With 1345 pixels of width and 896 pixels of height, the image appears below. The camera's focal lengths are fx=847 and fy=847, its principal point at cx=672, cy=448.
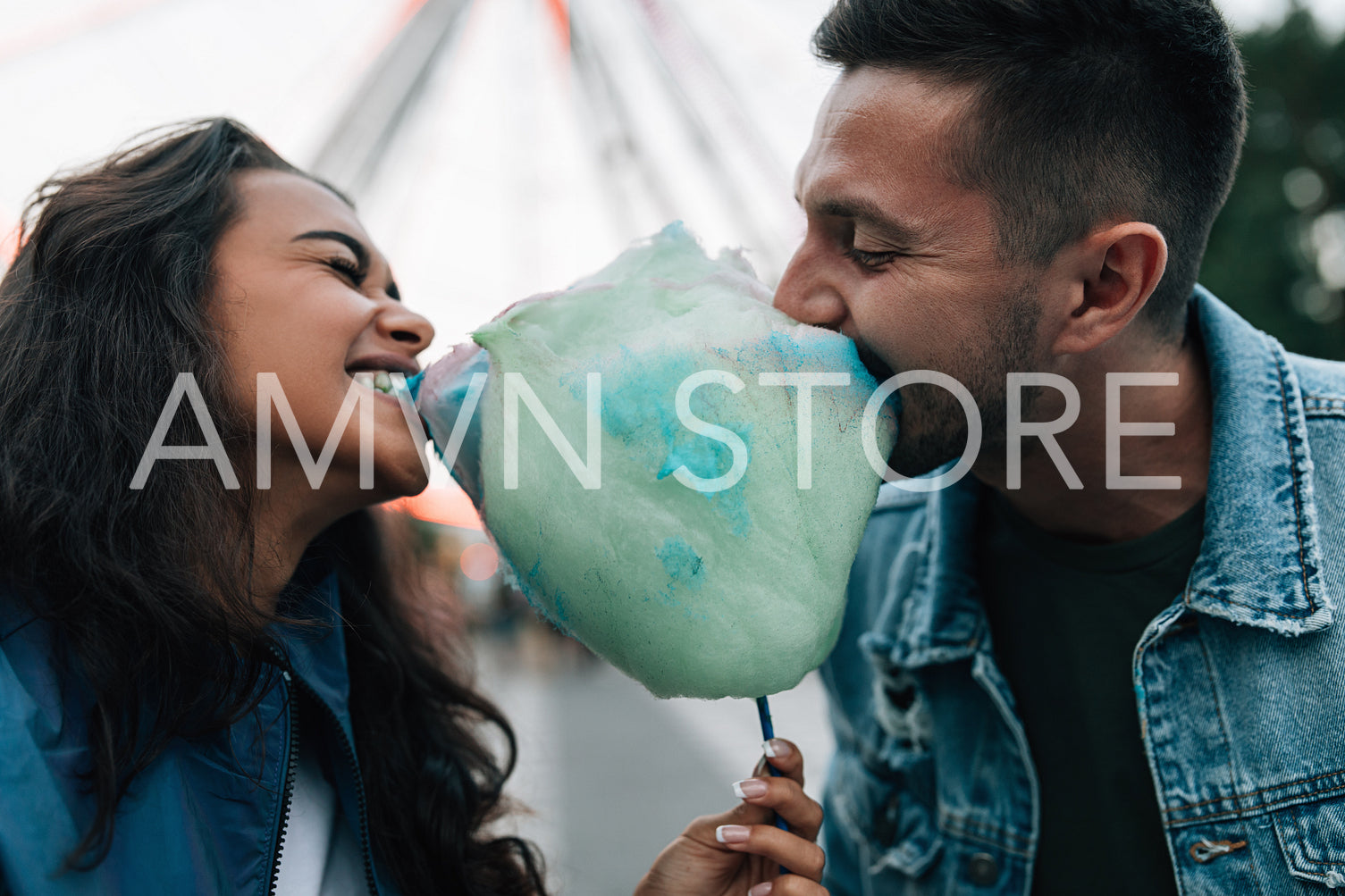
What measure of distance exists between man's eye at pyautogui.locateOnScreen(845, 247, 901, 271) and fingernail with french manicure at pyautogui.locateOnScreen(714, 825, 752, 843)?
88 cm

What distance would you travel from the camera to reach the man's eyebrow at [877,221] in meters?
→ 1.31

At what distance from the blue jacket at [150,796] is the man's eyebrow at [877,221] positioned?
112 cm

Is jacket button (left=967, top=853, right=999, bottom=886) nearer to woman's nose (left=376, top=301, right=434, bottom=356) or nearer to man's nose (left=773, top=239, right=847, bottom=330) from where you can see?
man's nose (left=773, top=239, right=847, bottom=330)

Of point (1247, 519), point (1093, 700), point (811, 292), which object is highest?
point (811, 292)

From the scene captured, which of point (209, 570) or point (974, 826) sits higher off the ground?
point (209, 570)

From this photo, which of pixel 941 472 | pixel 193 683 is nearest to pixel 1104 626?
pixel 941 472

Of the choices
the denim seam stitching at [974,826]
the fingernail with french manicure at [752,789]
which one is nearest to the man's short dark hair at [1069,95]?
the fingernail with french manicure at [752,789]

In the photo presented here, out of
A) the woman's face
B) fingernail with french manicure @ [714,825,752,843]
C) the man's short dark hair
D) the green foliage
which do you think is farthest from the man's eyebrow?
the green foliage

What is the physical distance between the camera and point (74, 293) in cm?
133

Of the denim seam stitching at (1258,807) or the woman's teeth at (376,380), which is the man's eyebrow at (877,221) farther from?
the denim seam stitching at (1258,807)

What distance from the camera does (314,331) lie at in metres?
1.33

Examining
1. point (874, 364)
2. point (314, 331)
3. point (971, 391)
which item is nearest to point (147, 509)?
point (314, 331)

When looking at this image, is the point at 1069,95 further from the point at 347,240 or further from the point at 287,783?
the point at 287,783

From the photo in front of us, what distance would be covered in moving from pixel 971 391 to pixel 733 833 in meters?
0.77
